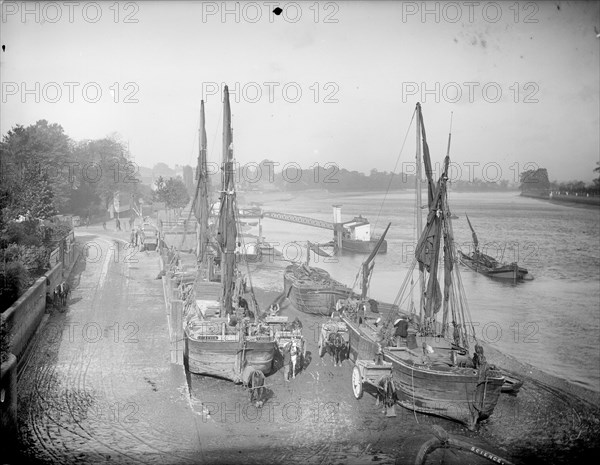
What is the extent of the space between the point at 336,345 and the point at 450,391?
5581 mm

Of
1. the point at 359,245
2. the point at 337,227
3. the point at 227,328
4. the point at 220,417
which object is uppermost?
the point at 337,227

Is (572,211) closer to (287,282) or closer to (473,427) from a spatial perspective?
(287,282)

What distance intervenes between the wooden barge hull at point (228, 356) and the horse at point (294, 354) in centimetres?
90

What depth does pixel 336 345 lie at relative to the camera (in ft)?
68.5

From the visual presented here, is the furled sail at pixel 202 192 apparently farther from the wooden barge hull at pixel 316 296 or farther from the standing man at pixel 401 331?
the standing man at pixel 401 331

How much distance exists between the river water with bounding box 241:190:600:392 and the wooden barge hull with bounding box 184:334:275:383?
52.0 feet

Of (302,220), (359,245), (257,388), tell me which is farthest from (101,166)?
(257,388)

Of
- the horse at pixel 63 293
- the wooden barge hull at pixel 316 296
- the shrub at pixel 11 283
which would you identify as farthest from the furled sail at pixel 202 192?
the shrub at pixel 11 283

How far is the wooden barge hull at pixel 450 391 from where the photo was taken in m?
16.1

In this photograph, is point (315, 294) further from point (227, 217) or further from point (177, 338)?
point (177, 338)

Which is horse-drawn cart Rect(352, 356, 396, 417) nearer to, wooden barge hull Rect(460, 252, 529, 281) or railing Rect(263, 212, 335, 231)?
wooden barge hull Rect(460, 252, 529, 281)

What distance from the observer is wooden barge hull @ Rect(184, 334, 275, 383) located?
18141 millimetres

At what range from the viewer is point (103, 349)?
805 inches

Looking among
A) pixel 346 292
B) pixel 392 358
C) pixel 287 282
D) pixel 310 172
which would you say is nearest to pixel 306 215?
pixel 310 172
